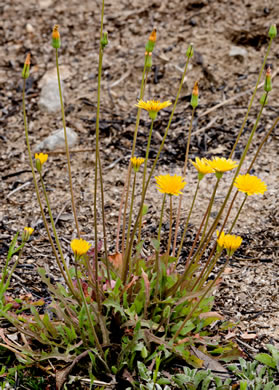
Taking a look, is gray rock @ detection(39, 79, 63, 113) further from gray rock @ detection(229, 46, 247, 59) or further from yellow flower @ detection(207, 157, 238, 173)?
yellow flower @ detection(207, 157, 238, 173)

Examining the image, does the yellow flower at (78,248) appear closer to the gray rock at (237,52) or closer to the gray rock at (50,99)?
the gray rock at (50,99)

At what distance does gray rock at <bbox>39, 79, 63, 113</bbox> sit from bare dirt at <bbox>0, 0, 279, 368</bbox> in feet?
0.29

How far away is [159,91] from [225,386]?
2.91 m

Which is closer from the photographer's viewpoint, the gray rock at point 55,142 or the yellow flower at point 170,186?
the yellow flower at point 170,186

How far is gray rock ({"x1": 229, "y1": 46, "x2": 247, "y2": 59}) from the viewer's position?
4.51 m

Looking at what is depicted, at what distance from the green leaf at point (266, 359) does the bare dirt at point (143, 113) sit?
150 mm

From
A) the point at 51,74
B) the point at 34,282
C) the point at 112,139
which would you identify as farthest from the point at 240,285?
the point at 51,74

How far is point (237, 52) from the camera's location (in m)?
4.52

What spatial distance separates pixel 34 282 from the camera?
9.14 feet

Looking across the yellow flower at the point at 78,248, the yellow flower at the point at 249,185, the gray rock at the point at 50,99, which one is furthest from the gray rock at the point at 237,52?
the yellow flower at the point at 78,248

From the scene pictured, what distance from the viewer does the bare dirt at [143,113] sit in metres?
2.87

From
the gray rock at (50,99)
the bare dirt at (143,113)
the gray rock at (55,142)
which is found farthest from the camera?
the gray rock at (50,99)

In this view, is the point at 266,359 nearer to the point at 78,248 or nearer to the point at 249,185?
the point at 249,185

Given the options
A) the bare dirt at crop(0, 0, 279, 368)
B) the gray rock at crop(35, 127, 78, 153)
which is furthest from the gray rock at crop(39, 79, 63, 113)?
the gray rock at crop(35, 127, 78, 153)
